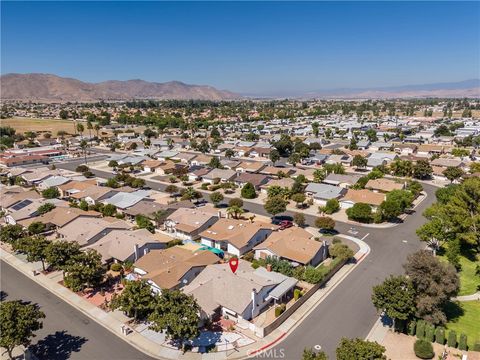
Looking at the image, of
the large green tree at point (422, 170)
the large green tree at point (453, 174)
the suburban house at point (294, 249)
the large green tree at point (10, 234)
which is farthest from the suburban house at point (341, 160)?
the large green tree at point (10, 234)

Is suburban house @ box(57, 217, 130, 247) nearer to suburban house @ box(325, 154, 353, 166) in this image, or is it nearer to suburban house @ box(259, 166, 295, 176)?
suburban house @ box(259, 166, 295, 176)

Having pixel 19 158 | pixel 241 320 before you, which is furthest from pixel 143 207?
pixel 19 158

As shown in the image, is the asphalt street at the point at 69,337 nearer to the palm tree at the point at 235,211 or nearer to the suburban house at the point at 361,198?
the palm tree at the point at 235,211

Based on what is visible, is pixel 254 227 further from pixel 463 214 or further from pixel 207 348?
pixel 463 214

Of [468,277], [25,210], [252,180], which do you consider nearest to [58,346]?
[25,210]

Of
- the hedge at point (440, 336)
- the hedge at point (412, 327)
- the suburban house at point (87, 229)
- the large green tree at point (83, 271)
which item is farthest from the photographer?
the suburban house at point (87, 229)

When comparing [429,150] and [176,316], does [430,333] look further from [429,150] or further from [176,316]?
[429,150]
